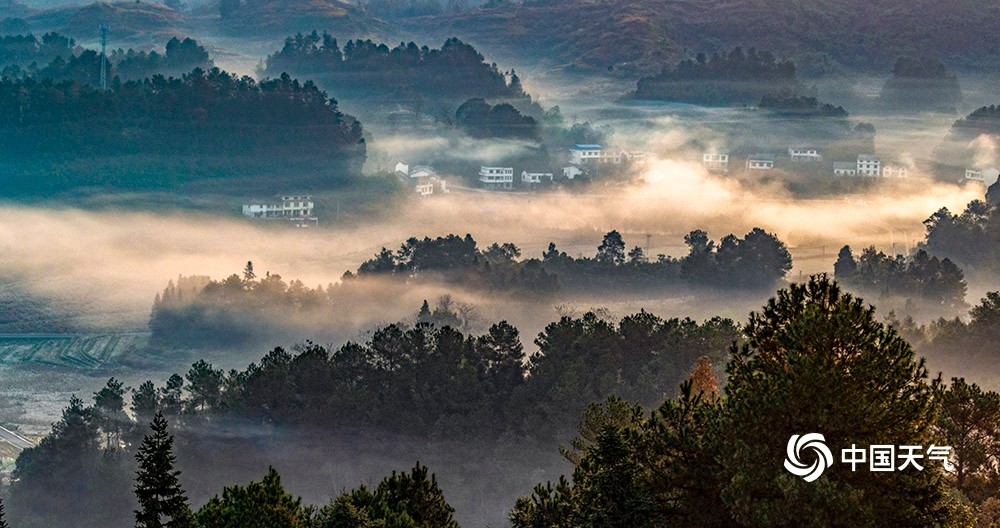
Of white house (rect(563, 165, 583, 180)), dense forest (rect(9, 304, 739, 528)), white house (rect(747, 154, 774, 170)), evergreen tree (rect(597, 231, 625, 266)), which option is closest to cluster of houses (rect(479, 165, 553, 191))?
white house (rect(563, 165, 583, 180))

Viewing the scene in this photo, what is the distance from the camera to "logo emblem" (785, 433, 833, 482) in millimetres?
11828

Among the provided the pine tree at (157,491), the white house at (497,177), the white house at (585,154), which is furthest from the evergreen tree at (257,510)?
the white house at (585,154)

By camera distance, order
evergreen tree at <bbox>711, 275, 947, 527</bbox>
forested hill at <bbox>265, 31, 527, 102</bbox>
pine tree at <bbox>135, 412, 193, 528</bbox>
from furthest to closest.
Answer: forested hill at <bbox>265, 31, 527, 102</bbox>, pine tree at <bbox>135, 412, 193, 528</bbox>, evergreen tree at <bbox>711, 275, 947, 527</bbox>

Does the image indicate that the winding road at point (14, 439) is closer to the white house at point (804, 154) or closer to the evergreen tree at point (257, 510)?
the evergreen tree at point (257, 510)

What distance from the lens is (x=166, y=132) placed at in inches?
2665

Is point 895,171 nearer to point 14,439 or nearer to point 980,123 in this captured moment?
point 980,123

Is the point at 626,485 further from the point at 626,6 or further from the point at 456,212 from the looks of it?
the point at 626,6

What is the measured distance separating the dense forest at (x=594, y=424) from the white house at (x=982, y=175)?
37646 millimetres

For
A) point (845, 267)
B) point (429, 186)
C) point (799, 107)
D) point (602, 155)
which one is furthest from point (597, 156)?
point (845, 267)

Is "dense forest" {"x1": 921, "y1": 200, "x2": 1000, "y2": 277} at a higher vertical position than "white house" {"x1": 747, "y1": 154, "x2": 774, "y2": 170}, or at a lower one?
higher

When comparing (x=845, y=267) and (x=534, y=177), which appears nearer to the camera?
(x=845, y=267)

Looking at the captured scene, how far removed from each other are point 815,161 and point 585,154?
34.5 feet

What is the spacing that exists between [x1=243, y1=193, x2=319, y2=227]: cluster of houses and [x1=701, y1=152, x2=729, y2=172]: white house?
1970 centimetres
